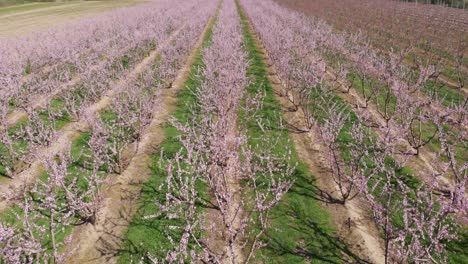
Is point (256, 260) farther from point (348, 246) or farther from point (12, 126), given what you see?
point (12, 126)

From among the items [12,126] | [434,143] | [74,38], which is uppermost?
[74,38]

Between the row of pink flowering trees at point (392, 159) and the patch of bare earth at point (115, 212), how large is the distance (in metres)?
5.30

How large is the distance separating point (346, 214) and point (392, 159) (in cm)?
339

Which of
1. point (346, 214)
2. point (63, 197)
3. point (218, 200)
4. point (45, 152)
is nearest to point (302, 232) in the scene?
point (346, 214)

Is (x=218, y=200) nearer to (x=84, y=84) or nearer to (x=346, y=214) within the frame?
(x=346, y=214)

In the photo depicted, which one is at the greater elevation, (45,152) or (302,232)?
(45,152)

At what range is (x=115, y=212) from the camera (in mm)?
7922

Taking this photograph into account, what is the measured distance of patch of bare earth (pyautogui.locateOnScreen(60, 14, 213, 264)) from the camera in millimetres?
6755

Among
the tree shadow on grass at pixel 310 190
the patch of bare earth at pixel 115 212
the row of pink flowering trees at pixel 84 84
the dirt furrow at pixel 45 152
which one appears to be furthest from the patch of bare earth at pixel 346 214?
the row of pink flowering trees at pixel 84 84

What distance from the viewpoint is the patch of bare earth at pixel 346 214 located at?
22.6 ft

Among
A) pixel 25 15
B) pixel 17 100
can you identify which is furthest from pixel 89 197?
pixel 25 15

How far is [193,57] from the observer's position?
73.6 feet

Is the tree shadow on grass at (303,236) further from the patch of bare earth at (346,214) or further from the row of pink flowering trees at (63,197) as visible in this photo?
the row of pink flowering trees at (63,197)

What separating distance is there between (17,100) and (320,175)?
486 inches
